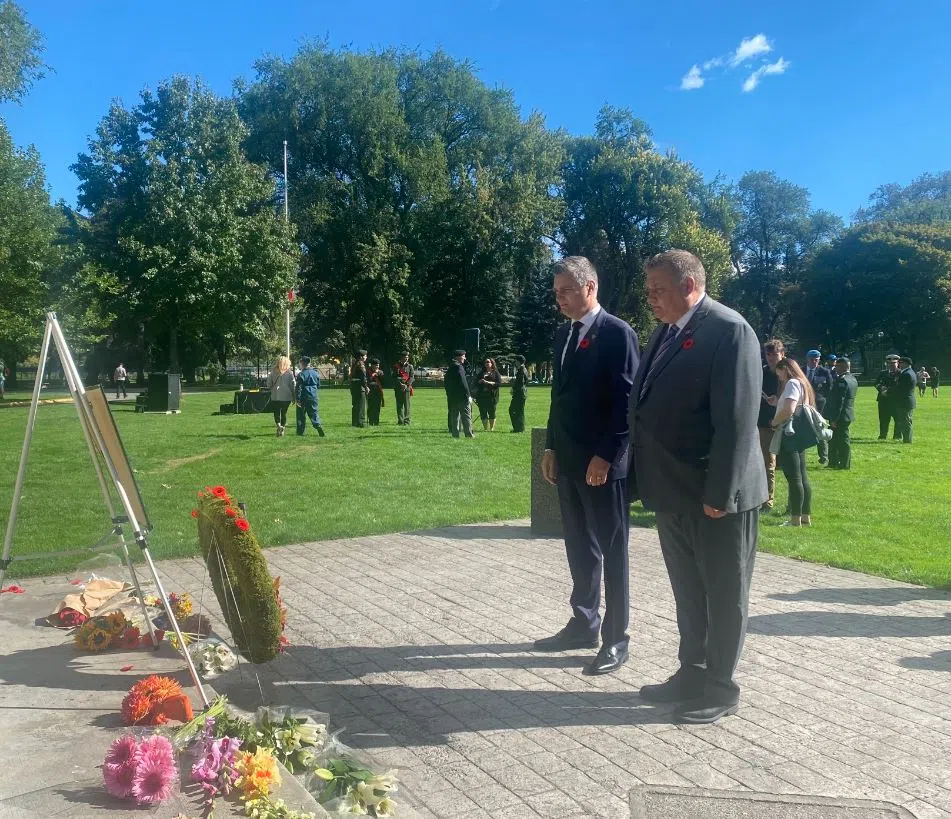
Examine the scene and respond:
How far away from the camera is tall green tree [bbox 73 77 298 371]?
40469mm

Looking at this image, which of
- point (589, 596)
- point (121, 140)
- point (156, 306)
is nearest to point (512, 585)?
point (589, 596)

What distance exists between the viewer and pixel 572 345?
5043mm

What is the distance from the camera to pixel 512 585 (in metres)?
6.94

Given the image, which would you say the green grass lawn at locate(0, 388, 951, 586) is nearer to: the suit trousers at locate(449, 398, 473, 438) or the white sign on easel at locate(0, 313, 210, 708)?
the suit trousers at locate(449, 398, 473, 438)

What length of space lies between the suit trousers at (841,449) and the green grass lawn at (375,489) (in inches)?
12.2

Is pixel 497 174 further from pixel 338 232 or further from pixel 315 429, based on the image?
pixel 315 429

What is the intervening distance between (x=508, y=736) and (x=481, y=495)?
784cm

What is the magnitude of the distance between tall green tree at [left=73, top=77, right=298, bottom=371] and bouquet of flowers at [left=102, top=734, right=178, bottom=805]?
39.1m

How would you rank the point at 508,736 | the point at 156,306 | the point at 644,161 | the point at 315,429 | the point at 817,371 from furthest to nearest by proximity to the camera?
the point at 644,161 < the point at 156,306 < the point at 315,429 < the point at 817,371 < the point at 508,736

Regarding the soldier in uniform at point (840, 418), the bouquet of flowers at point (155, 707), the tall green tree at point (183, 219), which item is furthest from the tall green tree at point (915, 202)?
the bouquet of flowers at point (155, 707)

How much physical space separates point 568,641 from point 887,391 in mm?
16793

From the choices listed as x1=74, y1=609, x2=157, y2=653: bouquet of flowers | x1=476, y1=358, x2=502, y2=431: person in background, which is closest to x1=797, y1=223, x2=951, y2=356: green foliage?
x1=476, y1=358, x2=502, y2=431: person in background

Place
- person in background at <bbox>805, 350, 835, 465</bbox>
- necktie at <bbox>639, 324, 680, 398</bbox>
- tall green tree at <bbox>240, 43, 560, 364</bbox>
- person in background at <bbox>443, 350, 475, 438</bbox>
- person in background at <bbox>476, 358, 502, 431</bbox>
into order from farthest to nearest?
tall green tree at <bbox>240, 43, 560, 364</bbox>, person in background at <bbox>476, 358, 502, 431</bbox>, person in background at <bbox>443, 350, 475, 438</bbox>, person in background at <bbox>805, 350, 835, 465</bbox>, necktie at <bbox>639, 324, 680, 398</bbox>

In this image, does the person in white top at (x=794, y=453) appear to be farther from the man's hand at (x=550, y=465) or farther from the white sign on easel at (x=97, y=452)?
the white sign on easel at (x=97, y=452)
